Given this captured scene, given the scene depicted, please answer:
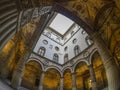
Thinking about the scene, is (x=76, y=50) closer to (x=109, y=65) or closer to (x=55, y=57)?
(x=55, y=57)

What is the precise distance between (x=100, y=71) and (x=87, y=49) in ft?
9.88

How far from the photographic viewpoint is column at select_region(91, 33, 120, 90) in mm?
9016

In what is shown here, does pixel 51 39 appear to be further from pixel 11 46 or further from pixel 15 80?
pixel 15 80

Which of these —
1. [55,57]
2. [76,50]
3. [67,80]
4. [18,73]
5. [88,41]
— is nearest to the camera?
[18,73]

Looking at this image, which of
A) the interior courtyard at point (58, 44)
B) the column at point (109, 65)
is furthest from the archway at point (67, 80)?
the column at point (109, 65)

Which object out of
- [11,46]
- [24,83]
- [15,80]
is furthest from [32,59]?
[15,80]

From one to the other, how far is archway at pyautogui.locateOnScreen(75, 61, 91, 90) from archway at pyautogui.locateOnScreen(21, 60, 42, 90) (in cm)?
489

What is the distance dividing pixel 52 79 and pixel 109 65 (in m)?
12.1

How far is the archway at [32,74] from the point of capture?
1845 cm

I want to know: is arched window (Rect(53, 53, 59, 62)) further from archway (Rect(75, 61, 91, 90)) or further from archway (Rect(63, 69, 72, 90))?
archway (Rect(75, 61, 91, 90))

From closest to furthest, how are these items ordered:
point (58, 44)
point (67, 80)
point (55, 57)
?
point (67, 80) → point (55, 57) → point (58, 44)

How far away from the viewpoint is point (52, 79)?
20.9m

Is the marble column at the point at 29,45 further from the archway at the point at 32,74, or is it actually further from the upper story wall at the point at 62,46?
the upper story wall at the point at 62,46

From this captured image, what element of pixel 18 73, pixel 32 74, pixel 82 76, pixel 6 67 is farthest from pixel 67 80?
pixel 6 67
